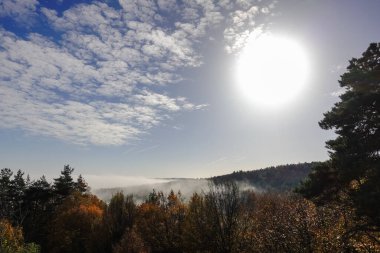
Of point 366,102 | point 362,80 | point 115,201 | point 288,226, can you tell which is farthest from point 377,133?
point 115,201

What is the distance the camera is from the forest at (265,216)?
74.1ft

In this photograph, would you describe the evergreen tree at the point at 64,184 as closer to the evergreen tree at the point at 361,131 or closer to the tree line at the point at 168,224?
the tree line at the point at 168,224

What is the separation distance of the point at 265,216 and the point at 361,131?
26.3 metres

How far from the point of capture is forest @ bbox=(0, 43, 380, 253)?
22.6m

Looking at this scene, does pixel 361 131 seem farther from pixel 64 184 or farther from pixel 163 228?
pixel 64 184

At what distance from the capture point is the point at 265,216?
4634 cm

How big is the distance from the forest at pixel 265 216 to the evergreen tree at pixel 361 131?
0.21ft

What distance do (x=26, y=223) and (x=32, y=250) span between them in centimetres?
3765

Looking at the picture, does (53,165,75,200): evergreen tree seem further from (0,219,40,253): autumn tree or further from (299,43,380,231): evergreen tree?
(299,43,380,231): evergreen tree

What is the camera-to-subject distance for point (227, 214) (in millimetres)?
36438

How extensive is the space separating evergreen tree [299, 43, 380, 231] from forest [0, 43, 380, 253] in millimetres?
63

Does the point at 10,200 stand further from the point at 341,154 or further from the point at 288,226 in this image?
the point at 341,154

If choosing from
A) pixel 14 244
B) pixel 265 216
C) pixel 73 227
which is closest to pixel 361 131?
pixel 265 216

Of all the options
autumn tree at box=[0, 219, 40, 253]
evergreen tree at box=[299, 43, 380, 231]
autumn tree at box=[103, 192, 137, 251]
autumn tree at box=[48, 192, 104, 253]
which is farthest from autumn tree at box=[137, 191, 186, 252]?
evergreen tree at box=[299, 43, 380, 231]
